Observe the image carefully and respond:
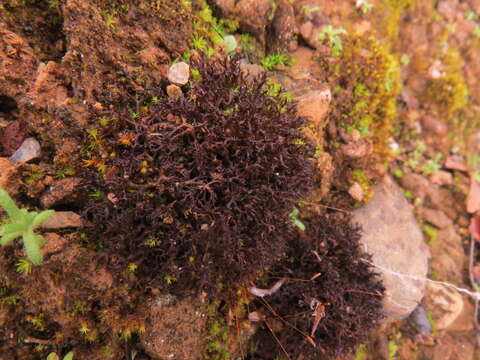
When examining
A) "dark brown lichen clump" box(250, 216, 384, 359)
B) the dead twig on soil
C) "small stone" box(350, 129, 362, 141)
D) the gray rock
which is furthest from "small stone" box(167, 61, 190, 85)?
the dead twig on soil

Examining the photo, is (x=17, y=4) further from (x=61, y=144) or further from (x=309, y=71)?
(x=309, y=71)

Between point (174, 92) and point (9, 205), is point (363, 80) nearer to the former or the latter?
point (174, 92)

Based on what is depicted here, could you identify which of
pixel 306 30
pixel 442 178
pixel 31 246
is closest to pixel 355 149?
pixel 306 30

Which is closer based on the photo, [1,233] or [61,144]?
[1,233]

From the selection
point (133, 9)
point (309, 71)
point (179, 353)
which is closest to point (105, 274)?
point (179, 353)

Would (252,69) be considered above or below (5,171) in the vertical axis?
above

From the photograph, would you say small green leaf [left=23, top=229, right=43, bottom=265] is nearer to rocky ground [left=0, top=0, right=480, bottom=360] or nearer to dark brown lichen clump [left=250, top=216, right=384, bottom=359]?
rocky ground [left=0, top=0, right=480, bottom=360]
